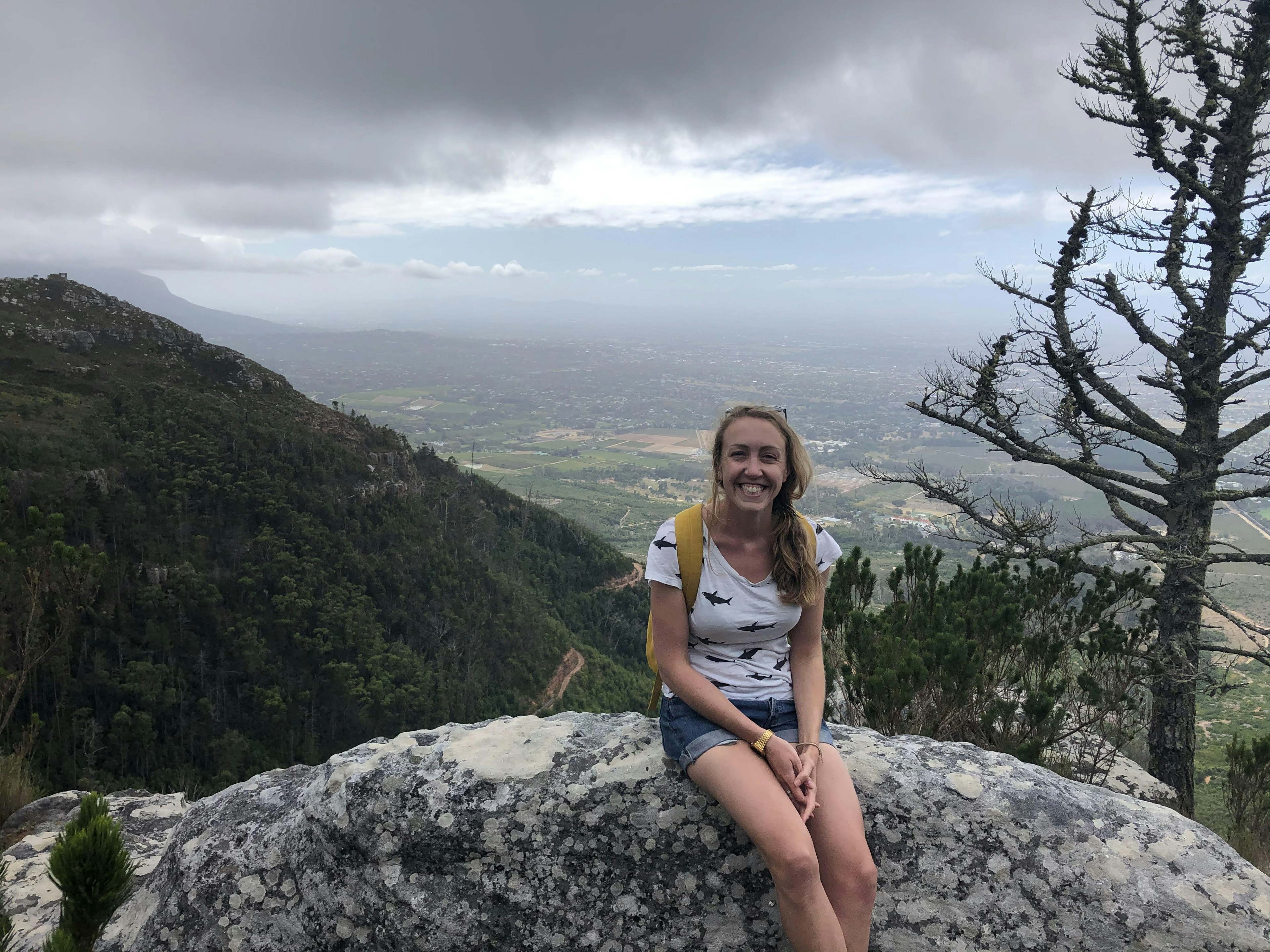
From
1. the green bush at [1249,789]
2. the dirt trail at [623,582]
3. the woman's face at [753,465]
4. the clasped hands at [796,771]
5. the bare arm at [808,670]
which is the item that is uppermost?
the woman's face at [753,465]

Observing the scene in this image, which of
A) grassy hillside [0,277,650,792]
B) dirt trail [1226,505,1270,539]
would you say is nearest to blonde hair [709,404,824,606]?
grassy hillside [0,277,650,792]

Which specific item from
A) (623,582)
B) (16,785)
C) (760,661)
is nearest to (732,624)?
(760,661)

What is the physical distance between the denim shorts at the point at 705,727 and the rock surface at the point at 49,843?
2227 mm

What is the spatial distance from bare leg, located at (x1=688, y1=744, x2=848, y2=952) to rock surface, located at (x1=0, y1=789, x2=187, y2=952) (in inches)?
98.2

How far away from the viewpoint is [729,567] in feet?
8.92

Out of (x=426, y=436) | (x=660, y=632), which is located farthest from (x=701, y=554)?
(x=426, y=436)

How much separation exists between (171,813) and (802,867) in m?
3.66

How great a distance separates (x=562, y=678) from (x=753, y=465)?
33.9 meters

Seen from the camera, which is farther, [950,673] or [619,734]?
[950,673]

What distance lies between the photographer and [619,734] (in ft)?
9.58

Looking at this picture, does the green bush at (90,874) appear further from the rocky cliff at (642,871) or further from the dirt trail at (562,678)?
the dirt trail at (562,678)

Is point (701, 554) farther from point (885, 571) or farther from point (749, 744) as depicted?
point (885, 571)

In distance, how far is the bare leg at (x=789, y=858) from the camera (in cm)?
207

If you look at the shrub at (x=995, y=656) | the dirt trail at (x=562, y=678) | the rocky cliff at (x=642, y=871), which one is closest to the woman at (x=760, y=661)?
the rocky cliff at (x=642, y=871)
